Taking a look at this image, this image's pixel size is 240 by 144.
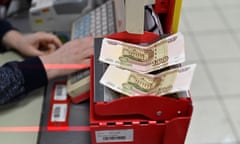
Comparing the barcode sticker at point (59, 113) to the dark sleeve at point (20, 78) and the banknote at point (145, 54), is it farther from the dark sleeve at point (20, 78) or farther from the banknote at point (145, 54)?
the banknote at point (145, 54)

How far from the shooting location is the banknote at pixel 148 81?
2.15 ft

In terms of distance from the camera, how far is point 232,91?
1.64 metres

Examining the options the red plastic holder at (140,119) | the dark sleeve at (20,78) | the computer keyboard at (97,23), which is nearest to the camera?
the red plastic holder at (140,119)

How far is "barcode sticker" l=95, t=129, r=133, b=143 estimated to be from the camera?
0.68 meters

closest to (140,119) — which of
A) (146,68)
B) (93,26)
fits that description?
(146,68)

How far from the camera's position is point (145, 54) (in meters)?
0.72

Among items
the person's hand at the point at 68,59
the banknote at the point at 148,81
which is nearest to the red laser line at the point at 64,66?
the person's hand at the point at 68,59

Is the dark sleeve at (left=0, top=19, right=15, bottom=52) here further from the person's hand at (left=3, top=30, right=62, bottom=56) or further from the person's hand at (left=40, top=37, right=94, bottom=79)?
the person's hand at (left=40, top=37, right=94, bottom=79)

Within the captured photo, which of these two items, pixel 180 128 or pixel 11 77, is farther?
pixel 11 77

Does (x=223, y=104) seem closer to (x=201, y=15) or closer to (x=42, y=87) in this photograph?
(x=201, y=15)

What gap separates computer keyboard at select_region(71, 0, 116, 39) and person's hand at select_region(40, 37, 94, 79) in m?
0.09

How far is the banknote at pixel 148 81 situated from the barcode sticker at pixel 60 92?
10.5 inches

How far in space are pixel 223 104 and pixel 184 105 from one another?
39.4 inches

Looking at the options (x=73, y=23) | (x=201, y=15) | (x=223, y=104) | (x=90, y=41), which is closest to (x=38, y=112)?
(x=90, y=41)
